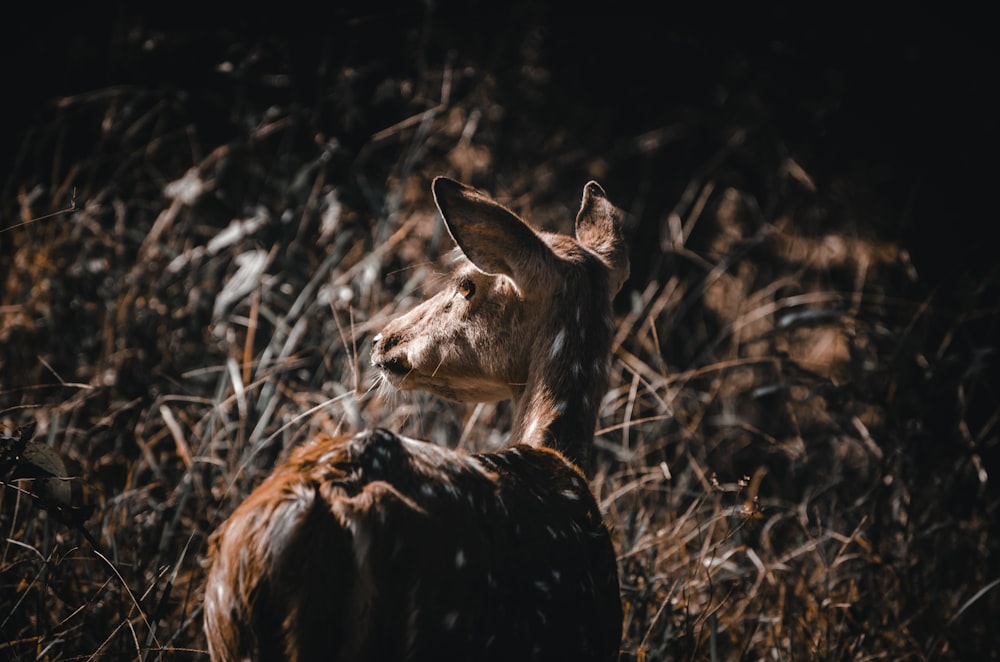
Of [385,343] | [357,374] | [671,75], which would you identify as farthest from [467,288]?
[671,75]

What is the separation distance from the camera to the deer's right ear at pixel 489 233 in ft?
8.71

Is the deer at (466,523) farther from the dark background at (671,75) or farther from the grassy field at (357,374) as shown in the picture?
the dark background at (671,75)

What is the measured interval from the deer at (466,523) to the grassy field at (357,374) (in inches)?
20.4

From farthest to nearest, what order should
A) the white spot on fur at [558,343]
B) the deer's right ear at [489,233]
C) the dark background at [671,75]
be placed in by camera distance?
the dark background at [671,75] → the white spot on fur at [558,343] → the deer's right ear at [489,233]

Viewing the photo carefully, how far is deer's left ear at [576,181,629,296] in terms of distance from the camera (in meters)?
3.22

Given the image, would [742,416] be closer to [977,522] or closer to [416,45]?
[977,522]

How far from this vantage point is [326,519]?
186 centimetres

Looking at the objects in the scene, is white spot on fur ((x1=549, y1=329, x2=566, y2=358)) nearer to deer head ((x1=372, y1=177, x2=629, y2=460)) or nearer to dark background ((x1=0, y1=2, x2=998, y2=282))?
deer head ((x1=372, y1=177, x2=629, y2=460))

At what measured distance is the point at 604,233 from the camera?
11.1ft

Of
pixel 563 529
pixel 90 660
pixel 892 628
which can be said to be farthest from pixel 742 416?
pixel 90 660

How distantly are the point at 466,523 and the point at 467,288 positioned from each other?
44.9 inches

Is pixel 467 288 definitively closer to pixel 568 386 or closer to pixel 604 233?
pixel 568 386

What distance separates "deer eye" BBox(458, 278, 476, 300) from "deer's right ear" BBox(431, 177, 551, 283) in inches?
8.6

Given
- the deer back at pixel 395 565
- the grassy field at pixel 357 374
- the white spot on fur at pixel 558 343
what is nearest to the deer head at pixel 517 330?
the white spot on fur at pixel 558 343
